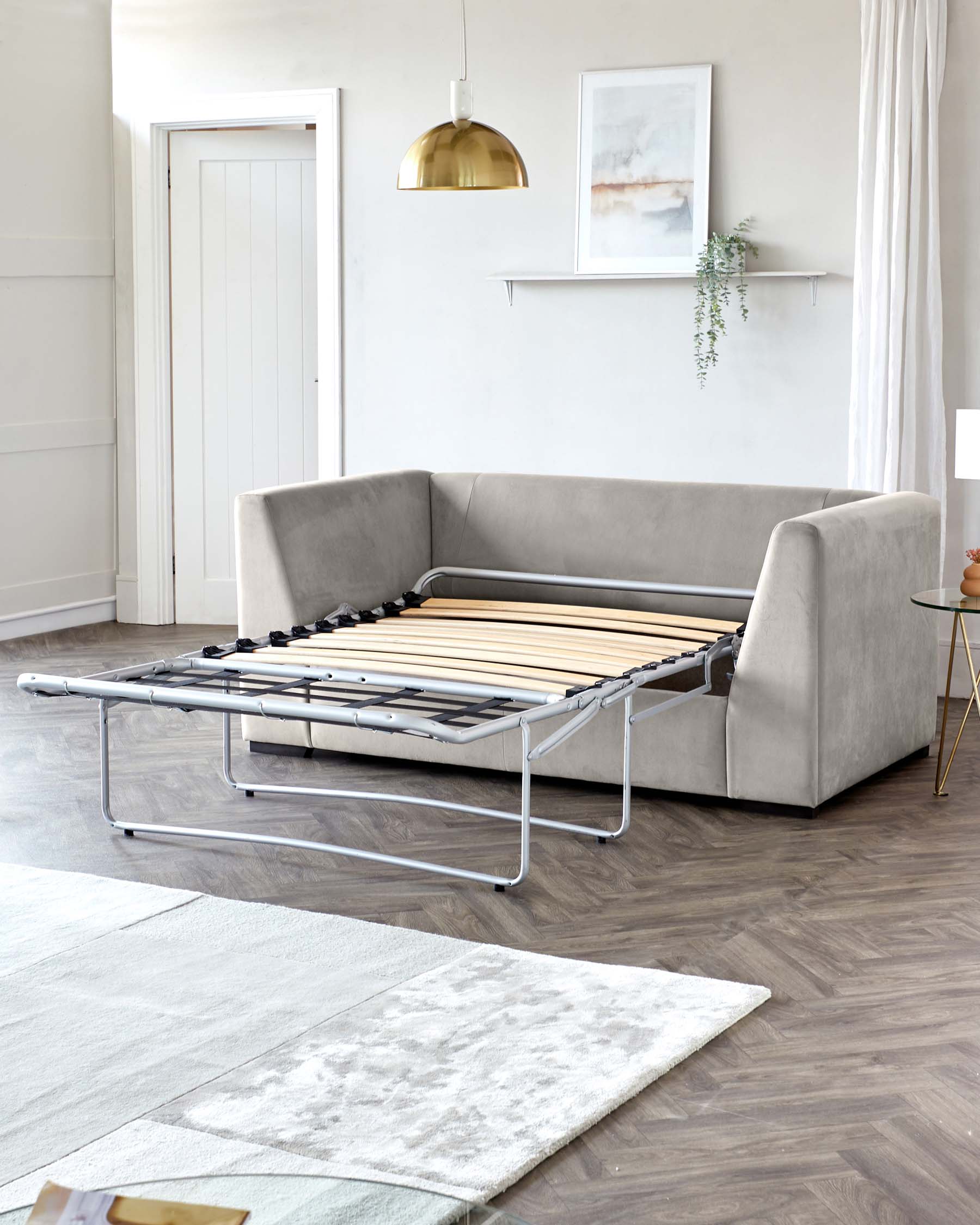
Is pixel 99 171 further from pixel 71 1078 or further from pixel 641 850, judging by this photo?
pixel 71 1078

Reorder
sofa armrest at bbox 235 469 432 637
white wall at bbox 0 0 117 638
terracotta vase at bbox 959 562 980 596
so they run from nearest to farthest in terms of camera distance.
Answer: terracotta vase at bbox 959 562 980 596
sofa armrest at bbox 235 469 432 637
white wall at bbox 0 0 117 638

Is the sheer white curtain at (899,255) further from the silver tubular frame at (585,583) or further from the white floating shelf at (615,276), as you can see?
the silver tubular frame at (585,583)

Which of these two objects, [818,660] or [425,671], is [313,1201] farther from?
[818,660]

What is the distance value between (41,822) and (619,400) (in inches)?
132

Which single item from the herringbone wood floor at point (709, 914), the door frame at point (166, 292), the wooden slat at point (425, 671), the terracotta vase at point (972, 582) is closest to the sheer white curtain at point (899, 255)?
the herringbone wood floor at point (709, 914)

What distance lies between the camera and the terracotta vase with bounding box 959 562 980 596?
4.48 metres

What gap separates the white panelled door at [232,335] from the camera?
24.0 ft

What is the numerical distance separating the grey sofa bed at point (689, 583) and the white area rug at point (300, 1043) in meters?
1.30

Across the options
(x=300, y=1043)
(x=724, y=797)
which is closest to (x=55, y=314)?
(x=724, y=797)

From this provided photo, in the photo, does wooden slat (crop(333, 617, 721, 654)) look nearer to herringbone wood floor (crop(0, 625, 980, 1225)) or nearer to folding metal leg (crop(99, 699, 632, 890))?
folding metal leg (crop(99, 699, 632, 890))

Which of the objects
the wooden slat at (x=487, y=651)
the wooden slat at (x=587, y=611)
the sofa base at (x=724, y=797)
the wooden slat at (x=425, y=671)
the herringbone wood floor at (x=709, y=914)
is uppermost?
the wooden slat at (x=587, y=611)

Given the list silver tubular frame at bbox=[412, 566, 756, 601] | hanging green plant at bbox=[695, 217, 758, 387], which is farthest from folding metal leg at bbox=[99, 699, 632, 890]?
hanging green plant at bbox=[695, 217, 758, 387]

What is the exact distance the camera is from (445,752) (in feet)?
15.5

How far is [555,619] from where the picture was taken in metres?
5.02
